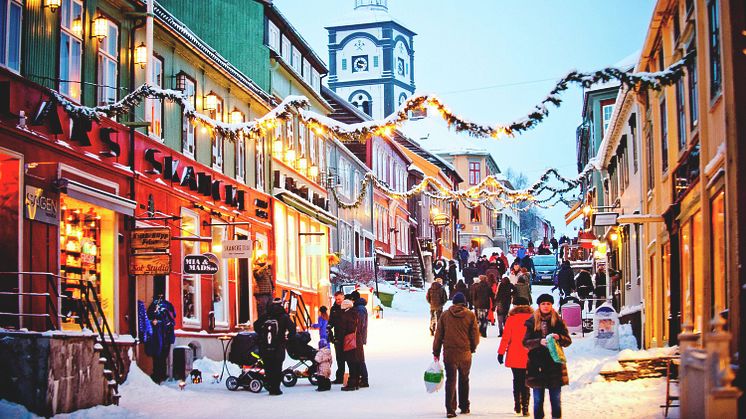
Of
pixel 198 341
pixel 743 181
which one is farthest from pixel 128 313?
pixel 743 181

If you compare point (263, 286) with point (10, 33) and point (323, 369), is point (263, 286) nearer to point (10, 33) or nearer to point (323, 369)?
point (323, 369)

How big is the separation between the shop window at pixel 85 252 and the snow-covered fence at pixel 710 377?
1138cm

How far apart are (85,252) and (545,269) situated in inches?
1715

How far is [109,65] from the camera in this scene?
75.7ft

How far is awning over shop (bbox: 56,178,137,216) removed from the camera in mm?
19906

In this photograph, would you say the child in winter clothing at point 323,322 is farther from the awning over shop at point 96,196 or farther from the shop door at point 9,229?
the shop door at point 9,229

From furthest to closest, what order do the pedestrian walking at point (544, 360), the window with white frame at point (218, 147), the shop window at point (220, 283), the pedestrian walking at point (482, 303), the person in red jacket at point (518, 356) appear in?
the pedestrian walking at point (482, 303)
the window with white frame at point (218, 147)
the shop window at point (220, 283)
the person in red jacket at point (518, 356)
the pedestrian walking at point (544, 360)

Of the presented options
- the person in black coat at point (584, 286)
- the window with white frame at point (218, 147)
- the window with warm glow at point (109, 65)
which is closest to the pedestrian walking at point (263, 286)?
the window with white frame at point (218, 147)

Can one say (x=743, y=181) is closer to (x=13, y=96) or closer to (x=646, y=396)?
(x=646, y=396)

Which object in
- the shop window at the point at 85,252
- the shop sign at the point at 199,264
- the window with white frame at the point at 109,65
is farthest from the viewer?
the shop sign at the point at 199,264

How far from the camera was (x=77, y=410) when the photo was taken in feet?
55.8

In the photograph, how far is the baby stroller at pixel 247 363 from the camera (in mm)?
21594

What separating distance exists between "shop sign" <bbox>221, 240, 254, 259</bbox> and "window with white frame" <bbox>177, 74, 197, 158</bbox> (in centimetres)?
245

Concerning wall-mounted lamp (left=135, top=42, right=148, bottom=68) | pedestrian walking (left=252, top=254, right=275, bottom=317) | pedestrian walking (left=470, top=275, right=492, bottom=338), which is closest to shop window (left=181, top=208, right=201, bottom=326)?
pedestrian walking (left=252, top=254, right=275, bottom=317)
